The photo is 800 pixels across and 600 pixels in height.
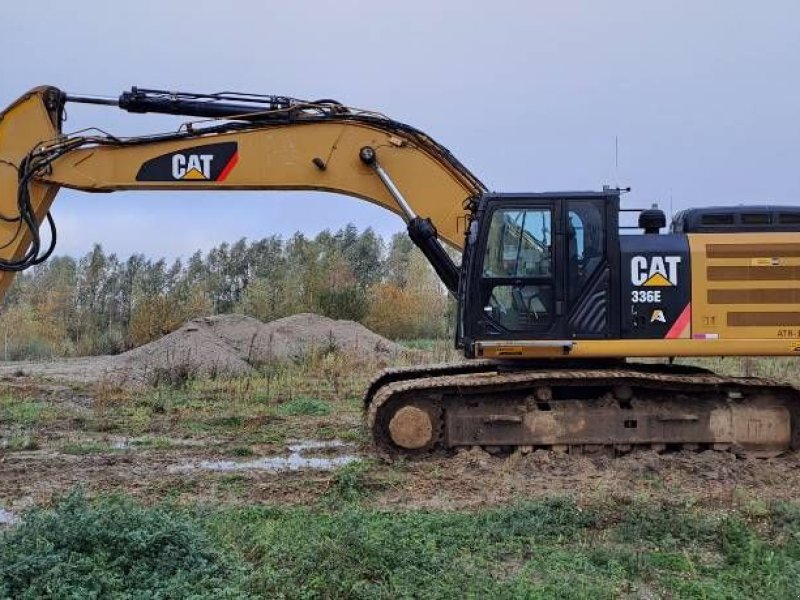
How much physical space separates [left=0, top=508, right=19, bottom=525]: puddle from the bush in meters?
1.26

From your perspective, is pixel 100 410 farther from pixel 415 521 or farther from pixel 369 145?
pixel 415 521


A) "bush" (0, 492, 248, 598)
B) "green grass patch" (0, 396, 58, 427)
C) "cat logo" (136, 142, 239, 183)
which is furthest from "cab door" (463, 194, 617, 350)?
"green grass patch" (0, 396, 58, 427)

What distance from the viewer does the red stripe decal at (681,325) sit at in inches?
324

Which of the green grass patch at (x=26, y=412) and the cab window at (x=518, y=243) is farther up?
the cab window at (x=518, y=243)

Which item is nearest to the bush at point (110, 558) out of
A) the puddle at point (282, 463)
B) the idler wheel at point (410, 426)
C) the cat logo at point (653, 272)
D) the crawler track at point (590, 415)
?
the puddle at point (282, 463)

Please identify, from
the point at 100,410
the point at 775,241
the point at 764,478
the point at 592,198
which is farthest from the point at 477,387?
the point at 100,410

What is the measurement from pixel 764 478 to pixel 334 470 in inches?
156

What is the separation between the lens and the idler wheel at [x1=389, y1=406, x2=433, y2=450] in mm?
8414

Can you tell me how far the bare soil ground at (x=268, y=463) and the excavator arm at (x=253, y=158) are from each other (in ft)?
7.07

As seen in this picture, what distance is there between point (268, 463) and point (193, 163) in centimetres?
319

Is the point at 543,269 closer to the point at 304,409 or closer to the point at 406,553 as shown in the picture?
the point at 406,553

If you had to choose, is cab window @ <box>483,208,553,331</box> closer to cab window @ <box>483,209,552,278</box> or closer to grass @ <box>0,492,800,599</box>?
cab window @ <box>483,209,552,278</box>

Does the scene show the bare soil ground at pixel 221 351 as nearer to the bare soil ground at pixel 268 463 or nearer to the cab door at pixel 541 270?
the bare soil ground at pixel 268 463

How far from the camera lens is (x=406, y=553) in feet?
16.5
